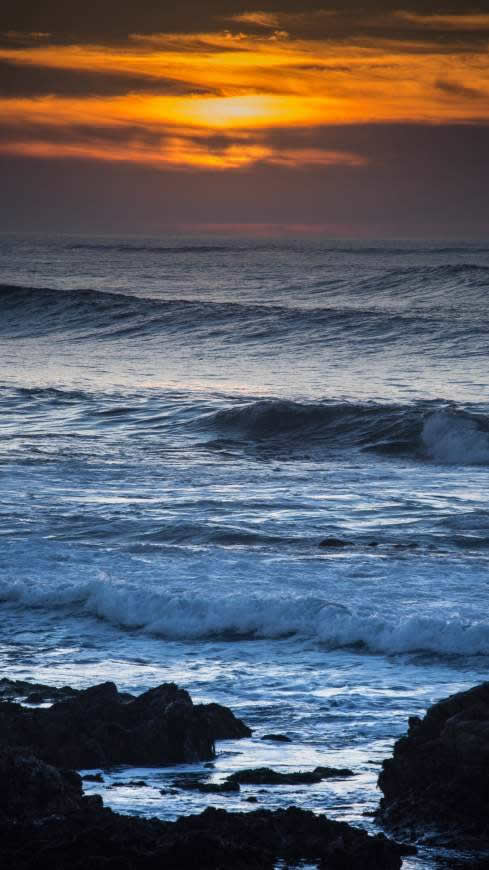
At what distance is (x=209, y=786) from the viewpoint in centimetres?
617

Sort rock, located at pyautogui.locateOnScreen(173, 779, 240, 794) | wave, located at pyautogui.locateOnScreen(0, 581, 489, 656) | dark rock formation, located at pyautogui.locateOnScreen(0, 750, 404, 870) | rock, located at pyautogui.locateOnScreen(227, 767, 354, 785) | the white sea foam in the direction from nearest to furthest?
dark rock formation, located at pyautogui.locateOnScreen(0, 750, 404, 870) → rock, located at pyautogui.locateOnScreen(173, 779, 240, 794) → rock, located at pyautogui.locateOnScreen(227, 767, 354, 785) → wave, located at pyautogui.locateOnScreen(0, 581, 489, 656) → the white sea foam

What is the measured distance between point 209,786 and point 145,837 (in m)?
1.13

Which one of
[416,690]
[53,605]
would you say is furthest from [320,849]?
[53,605]

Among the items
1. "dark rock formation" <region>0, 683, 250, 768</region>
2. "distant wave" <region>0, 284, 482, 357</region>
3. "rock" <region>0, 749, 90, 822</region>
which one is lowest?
"dark rock formation" <region>0, 683, 250, 768</region>

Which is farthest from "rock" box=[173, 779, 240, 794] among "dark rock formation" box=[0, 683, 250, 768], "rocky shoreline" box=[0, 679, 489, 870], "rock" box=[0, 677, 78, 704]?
"rock" box=[0, 677, 78, 704]

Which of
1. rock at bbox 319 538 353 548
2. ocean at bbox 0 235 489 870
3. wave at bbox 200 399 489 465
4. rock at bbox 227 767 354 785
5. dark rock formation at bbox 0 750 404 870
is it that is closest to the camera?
dark rock formation at bbox 0 750 404 870

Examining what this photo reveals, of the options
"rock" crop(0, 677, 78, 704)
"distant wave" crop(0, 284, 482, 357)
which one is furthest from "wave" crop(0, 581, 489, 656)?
"distant wave" crop(0, 284, 482, 357)

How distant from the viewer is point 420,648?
8633 millimetres

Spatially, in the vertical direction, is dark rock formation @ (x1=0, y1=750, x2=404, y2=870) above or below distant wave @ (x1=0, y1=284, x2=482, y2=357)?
below

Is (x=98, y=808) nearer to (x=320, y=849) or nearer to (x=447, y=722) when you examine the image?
(x=320, y=849)

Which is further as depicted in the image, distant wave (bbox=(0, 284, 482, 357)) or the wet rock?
distant wave (bbox=(0, 284, 482, 357))

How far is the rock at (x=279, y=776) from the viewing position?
20.4 ft

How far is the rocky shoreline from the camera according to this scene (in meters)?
4.98

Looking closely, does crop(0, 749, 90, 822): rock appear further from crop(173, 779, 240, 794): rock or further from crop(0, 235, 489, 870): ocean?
crop(173, 779, 240, 794): rock
